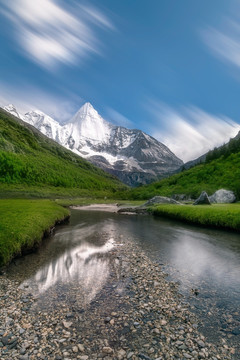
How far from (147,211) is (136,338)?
56792mm

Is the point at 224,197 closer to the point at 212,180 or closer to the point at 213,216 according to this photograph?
the point at 212,180

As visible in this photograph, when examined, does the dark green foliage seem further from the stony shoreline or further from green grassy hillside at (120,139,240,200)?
green grassy hillside at (120,139,240,200)

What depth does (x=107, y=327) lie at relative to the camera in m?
9.88

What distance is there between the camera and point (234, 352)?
8508 mm

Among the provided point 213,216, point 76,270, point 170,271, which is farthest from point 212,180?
point 76,270

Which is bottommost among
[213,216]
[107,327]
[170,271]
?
[107,327]

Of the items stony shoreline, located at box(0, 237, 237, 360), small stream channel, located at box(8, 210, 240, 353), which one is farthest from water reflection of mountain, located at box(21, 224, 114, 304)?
stony shoreline, located at box(0, 237, 237, 360)

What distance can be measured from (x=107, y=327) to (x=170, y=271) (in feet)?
27.4

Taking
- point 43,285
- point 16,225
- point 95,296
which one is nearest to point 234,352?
point 95,296

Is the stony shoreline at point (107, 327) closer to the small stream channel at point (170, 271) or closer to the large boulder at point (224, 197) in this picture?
the small stream channel at point (170, 271)

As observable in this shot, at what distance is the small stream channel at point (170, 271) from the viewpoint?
11531 millimetres

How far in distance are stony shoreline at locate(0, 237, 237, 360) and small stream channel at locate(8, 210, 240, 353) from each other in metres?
0.63

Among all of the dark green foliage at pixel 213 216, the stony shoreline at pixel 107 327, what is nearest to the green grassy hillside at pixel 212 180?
the dark green foliage at pixel 213 216

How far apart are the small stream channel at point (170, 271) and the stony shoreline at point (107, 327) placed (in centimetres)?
63
